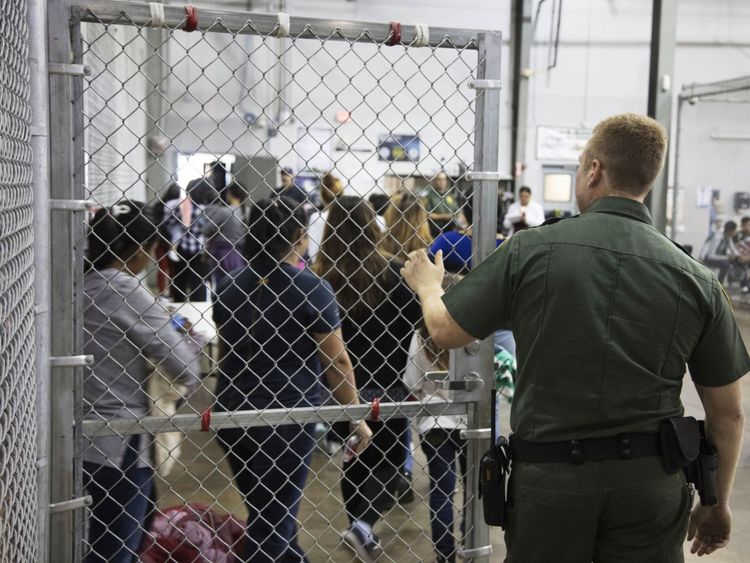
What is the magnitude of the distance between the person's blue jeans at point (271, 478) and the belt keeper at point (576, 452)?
3.44 feet

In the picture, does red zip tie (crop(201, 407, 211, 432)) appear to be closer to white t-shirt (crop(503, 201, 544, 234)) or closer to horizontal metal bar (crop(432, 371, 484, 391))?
horizontal metal bar (crop(432, 371, 484, 391))

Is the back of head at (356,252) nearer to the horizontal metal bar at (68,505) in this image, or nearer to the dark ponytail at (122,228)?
the dark ponytail at (122,228)

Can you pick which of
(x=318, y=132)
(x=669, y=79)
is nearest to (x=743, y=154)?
(x=669, y=79)

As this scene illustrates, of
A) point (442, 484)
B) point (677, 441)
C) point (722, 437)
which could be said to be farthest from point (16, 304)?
point (442, 484)

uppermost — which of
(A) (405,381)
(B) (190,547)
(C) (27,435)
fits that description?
(C) (27,435)

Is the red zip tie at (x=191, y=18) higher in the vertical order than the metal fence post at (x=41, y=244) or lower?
higher

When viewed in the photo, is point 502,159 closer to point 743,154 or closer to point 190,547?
point 743,154

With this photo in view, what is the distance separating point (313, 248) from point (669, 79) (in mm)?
4116

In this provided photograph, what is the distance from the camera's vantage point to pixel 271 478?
2783 millimetres

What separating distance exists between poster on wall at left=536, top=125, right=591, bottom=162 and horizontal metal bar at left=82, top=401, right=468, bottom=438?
41.2 feet

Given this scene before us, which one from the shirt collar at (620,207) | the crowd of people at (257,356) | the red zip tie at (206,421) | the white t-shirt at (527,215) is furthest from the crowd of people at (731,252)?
the red zip tie at (206,421)

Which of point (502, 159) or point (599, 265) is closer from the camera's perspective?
point (599, 265)

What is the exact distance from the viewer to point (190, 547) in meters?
2.96

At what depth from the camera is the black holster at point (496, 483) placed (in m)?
2.09
